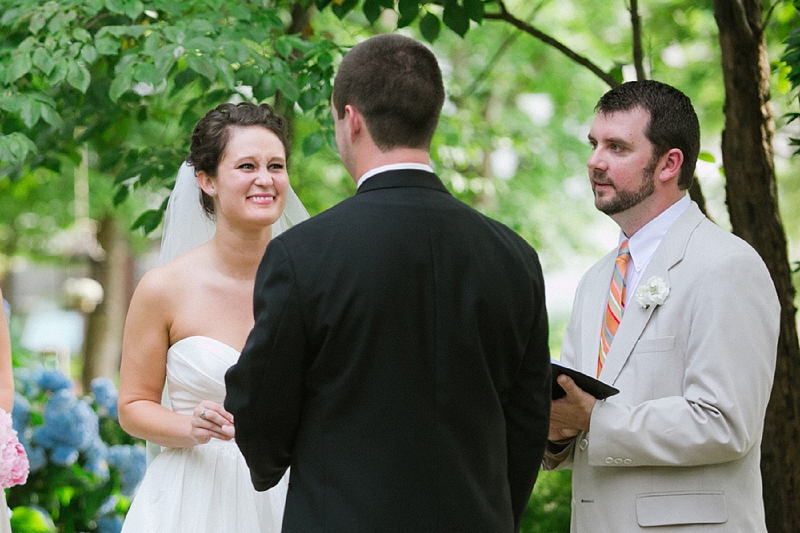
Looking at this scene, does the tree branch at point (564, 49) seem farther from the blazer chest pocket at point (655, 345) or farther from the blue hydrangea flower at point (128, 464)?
the blue hydrangea flower at point (128, 464)

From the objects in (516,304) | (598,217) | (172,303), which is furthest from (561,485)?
(598,217)

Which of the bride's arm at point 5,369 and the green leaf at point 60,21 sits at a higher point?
the green leaf at point 60,21

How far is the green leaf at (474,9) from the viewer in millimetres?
4180

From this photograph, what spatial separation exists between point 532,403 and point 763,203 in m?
2.32

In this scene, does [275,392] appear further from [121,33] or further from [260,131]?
[121,33]

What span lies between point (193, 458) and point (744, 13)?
308 cm

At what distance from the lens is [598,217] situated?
13031mm

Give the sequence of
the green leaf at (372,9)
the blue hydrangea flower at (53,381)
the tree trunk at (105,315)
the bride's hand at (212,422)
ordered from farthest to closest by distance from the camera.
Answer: the tree trunk at (105,315), the blue hydrangea flower at (53,381), the green leaf at (372,9), the bride's hand at (212,422)

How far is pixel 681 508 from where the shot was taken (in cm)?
255

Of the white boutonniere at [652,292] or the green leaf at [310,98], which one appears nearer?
the white boutonniere at [652,292]

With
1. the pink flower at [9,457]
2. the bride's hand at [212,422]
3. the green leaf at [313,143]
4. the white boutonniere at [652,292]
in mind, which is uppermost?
the green leaf at [313,143]

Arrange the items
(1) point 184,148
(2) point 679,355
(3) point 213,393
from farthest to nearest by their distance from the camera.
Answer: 1. (1) point 184,148
2. (3) point 213,393
3. (2) point 679,355

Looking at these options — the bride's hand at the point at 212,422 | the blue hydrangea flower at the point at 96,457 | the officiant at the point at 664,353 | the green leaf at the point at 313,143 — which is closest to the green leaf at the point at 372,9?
the green leaf at the point at 313,143

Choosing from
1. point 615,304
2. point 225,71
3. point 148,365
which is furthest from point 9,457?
point 615,304
